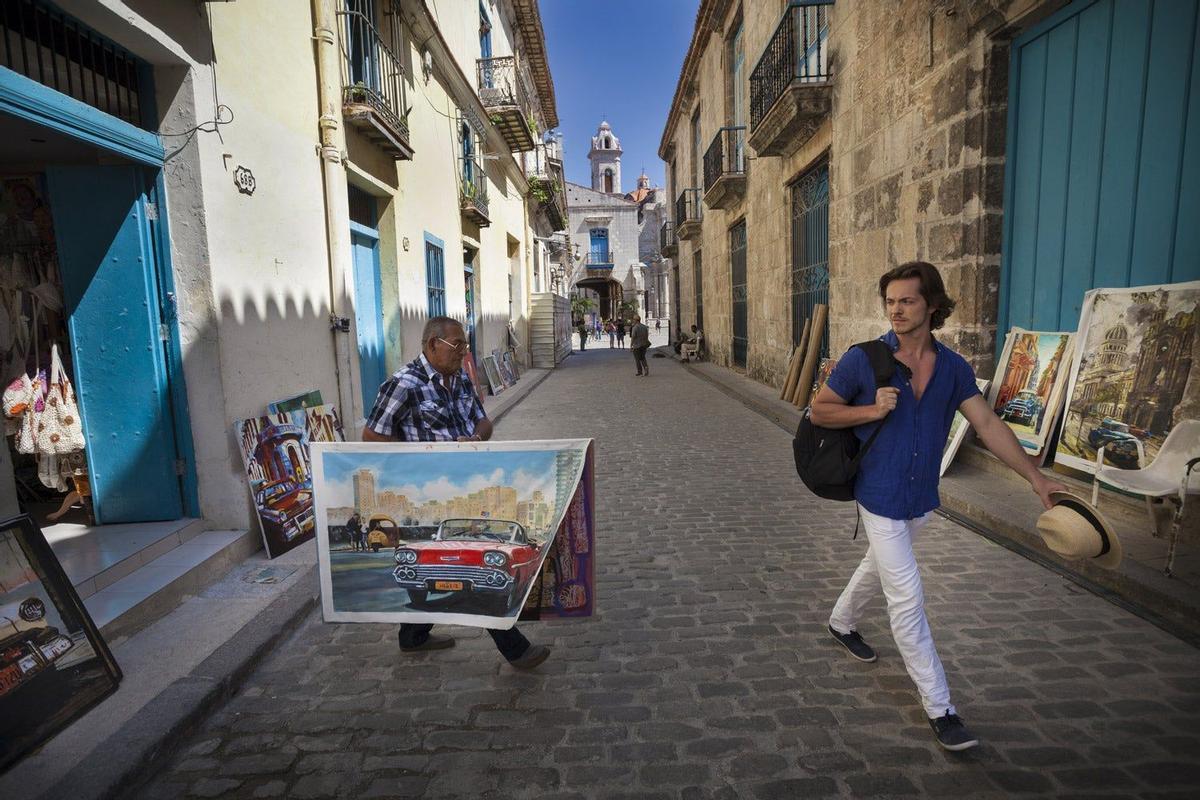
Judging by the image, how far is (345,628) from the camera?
3.59 meters

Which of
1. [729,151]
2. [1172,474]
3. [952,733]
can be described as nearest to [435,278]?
[729,151]

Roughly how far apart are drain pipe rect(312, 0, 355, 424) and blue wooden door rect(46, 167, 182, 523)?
207cm

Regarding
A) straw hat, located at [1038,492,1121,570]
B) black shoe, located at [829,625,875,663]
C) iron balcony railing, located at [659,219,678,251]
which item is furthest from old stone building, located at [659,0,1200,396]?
iron balcony railing, located at [659,219,678,251]

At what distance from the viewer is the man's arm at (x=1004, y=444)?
249 cm

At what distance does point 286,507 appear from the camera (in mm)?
4719

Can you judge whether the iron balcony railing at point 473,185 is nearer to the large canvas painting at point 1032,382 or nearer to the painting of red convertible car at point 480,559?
the large canvas painting at point 1032,382

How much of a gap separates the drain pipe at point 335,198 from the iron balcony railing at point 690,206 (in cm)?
1537

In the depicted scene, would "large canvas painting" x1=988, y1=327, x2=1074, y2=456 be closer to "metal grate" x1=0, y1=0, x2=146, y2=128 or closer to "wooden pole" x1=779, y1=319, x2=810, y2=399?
"wooden pole" x1=779, y1=319, x2=810, y2=399

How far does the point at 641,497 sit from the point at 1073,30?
16.2ft

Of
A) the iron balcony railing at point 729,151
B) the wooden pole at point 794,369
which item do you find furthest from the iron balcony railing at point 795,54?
the wooden pole at point 794,369

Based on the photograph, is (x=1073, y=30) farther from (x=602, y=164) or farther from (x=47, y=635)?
(x=602, y=164)

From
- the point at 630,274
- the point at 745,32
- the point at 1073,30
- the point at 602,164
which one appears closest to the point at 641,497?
the point at 1073,30

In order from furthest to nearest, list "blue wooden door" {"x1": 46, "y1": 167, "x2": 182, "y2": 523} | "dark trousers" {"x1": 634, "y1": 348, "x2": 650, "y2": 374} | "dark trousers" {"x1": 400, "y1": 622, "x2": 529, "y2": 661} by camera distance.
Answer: "dark trousers" {"x1": 634, "y1": 348, "x2": 650, "y2": 374} < "blue wooden door" {"x1": 46, "y1": 167, "x2": 182, "y2": 523} < "dark trousers" {"x1": 400, "y1": 622, "x2": 529, "y2": 661}

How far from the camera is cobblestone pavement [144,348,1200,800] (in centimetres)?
233
